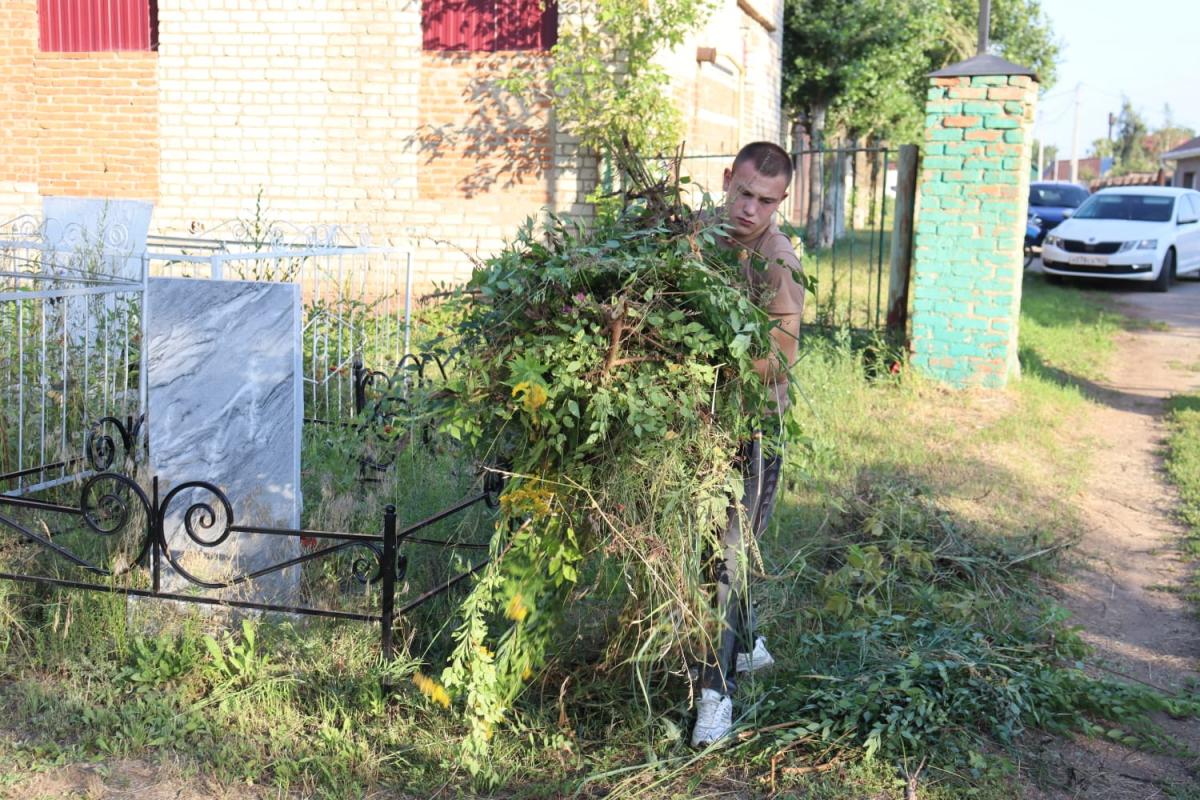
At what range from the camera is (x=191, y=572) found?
418cm

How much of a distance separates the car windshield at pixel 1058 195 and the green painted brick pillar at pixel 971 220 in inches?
695

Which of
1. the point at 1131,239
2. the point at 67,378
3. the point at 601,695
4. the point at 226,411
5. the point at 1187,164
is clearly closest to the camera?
the point at 601,695

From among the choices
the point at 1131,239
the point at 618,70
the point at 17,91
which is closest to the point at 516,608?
the point at 618,70

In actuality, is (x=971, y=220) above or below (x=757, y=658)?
above

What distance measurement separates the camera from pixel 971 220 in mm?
8727

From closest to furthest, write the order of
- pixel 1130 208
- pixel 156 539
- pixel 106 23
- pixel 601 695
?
pixel 601 695 → pixel 156 539 → pixel 106 23 → pixel 1130 208

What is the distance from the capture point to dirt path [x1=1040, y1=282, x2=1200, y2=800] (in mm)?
3533

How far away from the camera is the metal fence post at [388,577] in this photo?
148 inches

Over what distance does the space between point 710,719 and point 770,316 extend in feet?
4.15

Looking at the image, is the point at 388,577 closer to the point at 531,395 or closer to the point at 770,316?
the point at 531,395

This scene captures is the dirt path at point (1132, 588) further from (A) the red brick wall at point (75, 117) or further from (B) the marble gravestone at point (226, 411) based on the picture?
(A) the red brick wall at point (75, 117)

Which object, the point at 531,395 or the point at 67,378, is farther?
the point at 67,378

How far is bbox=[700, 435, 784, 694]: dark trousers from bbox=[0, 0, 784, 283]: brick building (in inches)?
303

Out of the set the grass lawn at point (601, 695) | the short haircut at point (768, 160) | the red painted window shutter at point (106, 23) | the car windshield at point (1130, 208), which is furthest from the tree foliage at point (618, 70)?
the car windshield at point (1130, 208)
